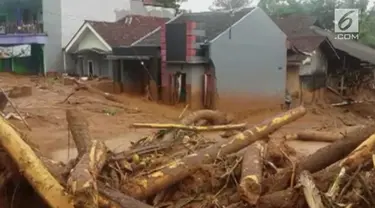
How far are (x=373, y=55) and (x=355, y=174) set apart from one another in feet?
72.0

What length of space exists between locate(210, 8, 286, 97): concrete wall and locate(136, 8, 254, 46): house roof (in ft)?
1.46

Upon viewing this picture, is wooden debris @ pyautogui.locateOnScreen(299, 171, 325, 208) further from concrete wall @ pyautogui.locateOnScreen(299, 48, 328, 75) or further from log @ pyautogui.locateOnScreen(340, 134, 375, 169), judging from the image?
concrete wall @ pyautogui.locateOnScreen(299, 48, 328, 75)

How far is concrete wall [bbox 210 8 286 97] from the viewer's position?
19.7 meters

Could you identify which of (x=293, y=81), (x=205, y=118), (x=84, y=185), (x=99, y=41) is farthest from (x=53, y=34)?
(x=84, y=185)

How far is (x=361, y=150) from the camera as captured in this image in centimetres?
553

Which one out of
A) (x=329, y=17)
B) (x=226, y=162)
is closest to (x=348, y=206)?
(x=226, y=162)

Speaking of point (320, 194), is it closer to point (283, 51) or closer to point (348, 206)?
point (348, 206)

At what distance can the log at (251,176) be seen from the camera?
5383mm

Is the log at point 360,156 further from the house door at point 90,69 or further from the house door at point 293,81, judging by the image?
the house door at point 90,69

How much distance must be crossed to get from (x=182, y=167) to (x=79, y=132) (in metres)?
1.59

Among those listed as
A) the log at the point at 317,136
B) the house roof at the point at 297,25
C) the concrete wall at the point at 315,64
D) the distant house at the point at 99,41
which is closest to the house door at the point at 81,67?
the distant house at the point at 99,41

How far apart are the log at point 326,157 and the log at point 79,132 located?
2.42 m

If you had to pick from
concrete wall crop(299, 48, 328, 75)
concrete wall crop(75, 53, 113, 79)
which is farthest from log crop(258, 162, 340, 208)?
concrete wall crop(75, 53, 113, 79)

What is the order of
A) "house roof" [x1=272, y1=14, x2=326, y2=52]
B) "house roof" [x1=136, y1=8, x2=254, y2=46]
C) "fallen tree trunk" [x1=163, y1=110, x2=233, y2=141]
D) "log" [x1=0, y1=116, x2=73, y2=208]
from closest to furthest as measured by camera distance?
1. "log" [x1=0, y1=116, x2=73, y2=208]
2. "fallen tree trunk" [x1=163, y1=110, x2=233, y2=141]
3. "house roof" [x1=136, y1=8, x2=254, y2=46]
4. "house roof" [x1=272, y1=14, x2=326, y2=52]
